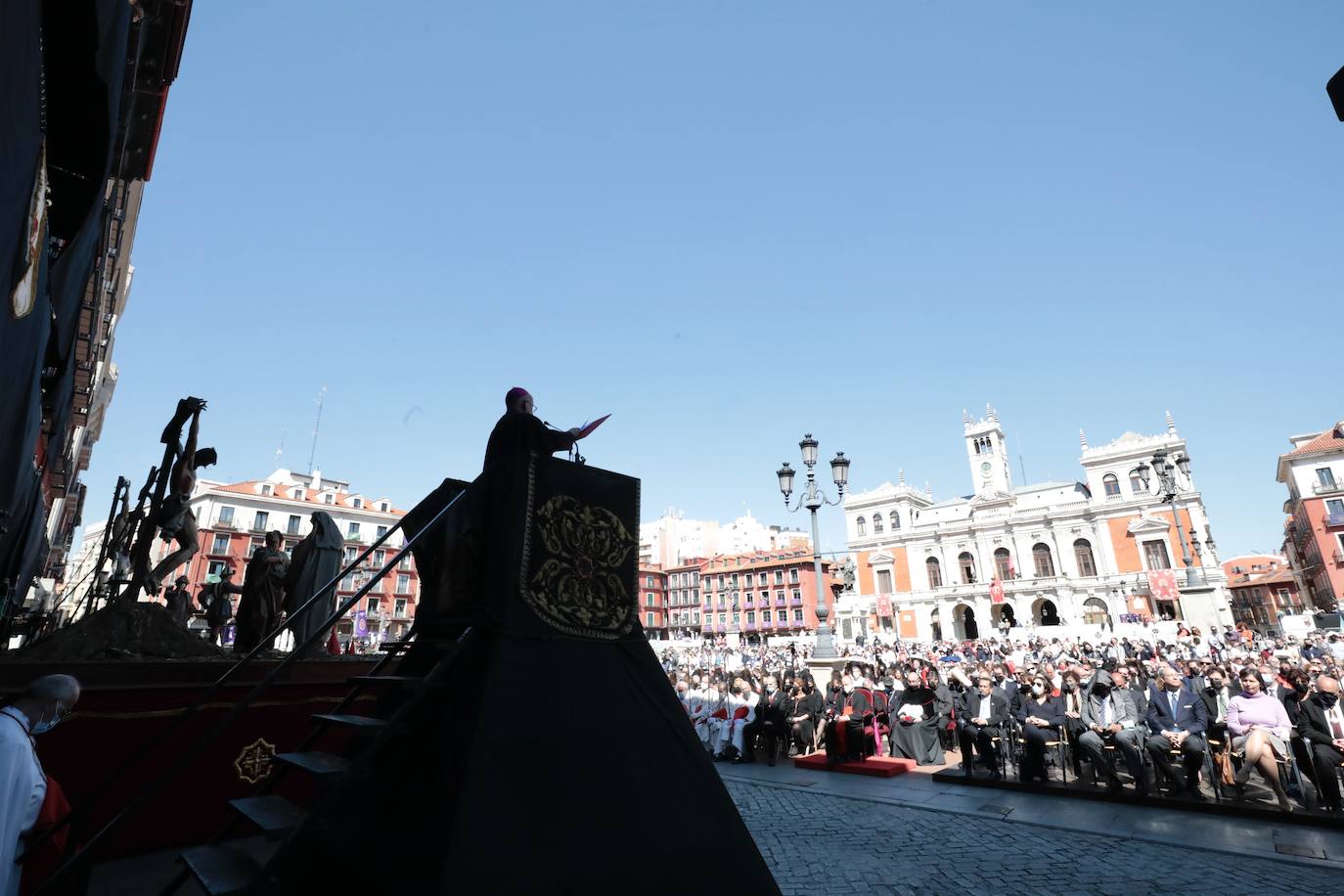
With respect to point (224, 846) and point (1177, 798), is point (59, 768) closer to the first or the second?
point (224, 846)

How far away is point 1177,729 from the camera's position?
8.28 meters

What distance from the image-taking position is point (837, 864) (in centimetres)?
580

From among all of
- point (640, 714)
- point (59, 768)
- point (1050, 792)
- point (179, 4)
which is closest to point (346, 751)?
point (640, 714)

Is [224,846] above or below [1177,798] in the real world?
above

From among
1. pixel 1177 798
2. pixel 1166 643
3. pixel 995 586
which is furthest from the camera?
pixel 995 586

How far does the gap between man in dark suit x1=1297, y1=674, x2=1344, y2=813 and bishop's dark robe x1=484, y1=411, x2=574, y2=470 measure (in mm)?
9520

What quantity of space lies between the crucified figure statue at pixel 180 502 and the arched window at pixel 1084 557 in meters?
65.5

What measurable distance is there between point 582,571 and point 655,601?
265ft

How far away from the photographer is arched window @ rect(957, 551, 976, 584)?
201 feet

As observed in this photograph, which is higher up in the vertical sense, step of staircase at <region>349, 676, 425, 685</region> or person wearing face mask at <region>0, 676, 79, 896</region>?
step of staircase at <region>349, 676, 425, 685</region>

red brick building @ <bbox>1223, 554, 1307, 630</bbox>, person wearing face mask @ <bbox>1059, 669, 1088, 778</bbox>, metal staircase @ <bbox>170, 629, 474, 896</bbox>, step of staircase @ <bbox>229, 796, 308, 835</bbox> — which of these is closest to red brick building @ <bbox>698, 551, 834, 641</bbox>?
red brick building @ <bbox>1223, 554, 1307, 630</bbox>

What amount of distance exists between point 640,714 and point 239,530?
57200mm

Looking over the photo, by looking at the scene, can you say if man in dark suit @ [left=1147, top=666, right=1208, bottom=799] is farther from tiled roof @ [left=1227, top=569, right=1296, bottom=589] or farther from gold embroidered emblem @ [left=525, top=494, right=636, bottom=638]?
tiled roof @ [left=1227, top=569, right=1296, bottom=589]

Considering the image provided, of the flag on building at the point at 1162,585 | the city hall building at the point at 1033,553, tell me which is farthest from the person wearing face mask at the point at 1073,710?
the city hall building at the point at 1033,553
